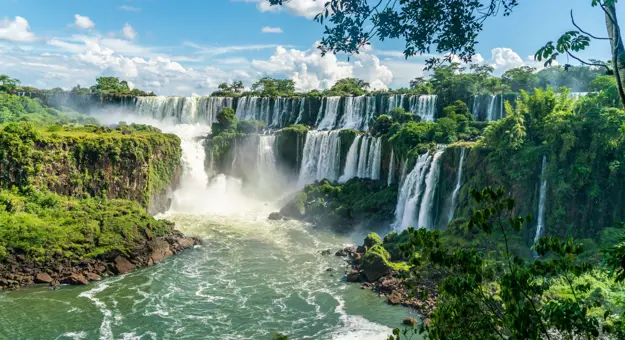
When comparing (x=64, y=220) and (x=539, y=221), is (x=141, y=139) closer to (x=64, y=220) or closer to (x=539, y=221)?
(x=64, y=220)

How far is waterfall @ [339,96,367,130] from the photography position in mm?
41562

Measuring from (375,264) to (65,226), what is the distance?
14688 millimetres

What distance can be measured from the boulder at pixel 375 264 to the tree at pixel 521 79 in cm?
2566

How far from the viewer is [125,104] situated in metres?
50.2

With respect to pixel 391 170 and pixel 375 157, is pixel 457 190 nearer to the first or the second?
pixel 391 170

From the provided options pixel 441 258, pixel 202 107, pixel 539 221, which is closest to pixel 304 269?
pixel 539 221

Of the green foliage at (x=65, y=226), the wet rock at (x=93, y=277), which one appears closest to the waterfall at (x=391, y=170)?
the green foliage at (x=65, y=226)

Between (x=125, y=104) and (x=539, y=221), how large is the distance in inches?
1705

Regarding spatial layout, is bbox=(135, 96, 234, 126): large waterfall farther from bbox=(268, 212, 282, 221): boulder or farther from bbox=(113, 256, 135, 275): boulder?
bbox=(113, 256, 135, 275): boulder

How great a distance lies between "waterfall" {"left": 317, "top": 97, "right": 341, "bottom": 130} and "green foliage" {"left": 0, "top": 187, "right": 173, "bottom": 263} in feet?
68.0

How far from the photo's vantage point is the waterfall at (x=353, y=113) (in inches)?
1636

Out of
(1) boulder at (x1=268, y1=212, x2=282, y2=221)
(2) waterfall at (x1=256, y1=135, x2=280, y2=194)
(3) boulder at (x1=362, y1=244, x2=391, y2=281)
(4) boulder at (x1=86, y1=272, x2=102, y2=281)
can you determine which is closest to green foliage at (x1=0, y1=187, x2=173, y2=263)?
(4) boulder at (x1=86, y1=272, x2=102, y2=281)

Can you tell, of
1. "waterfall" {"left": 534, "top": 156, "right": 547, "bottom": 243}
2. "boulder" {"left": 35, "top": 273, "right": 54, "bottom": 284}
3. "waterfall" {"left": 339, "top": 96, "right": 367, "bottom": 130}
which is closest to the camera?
"boulder" {"left": 35, "top": 273, "right": 54, "bottom": 284}

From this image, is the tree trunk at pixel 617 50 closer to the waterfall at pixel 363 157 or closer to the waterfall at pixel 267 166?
the waterfall at pixel 363 157
